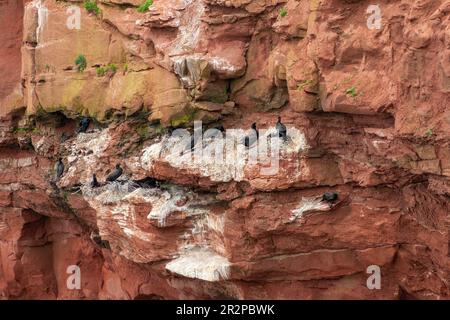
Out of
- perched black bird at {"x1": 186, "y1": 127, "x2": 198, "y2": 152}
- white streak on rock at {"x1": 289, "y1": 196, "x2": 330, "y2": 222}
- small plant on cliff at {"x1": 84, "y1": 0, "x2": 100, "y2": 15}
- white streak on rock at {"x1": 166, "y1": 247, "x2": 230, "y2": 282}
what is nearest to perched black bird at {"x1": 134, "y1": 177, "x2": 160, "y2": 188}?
perched black bird at {"x1": 186, "y1": 127, "x2": 198, "y2": 152}

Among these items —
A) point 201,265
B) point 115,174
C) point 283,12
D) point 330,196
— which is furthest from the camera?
point 115,174

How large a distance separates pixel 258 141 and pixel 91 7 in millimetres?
5795

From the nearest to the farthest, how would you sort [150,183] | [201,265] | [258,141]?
[258,141] → [201,265] → [150,183]

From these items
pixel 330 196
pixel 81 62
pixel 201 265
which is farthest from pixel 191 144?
pixel 81 62

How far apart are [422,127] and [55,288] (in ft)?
44.4

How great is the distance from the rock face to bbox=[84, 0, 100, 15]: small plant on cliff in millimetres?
136

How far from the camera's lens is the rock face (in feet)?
46.3

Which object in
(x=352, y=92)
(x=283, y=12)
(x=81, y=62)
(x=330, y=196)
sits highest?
(x=81, y=62)

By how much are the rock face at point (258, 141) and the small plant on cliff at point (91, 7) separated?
0.14 metres

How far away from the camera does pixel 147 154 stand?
17.5 m

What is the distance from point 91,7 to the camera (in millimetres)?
19078

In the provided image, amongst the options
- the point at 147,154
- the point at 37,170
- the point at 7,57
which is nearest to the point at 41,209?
the point at 37,170

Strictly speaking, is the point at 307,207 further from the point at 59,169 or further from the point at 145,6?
the point at 59,169

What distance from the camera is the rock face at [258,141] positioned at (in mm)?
14102
